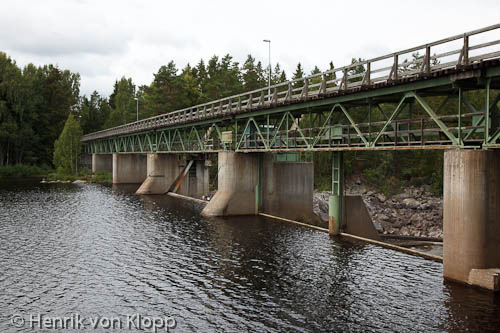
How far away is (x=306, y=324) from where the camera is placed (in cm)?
1265

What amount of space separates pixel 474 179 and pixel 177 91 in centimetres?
7686

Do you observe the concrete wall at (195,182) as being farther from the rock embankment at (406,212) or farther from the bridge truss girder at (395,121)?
the rock embankment at (406,212)

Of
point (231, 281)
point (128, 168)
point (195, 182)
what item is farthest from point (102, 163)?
point (231, 281)

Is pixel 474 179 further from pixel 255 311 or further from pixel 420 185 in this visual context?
pixel 420 185

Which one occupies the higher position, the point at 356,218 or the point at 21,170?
the point at 21,170

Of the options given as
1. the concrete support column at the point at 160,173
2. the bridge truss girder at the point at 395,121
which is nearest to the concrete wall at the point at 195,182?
Answer: the concrete support column at the point at 160,173

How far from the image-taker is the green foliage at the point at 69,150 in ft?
272

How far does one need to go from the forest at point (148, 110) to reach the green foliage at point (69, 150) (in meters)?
14.4

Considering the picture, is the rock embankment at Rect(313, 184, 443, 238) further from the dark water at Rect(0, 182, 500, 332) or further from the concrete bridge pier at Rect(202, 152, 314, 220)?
the dark water at Rect(0, 182, 500, 332)

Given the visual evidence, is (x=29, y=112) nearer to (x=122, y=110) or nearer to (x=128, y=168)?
(x=122, y=110)

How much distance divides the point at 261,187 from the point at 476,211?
2045 centimetres

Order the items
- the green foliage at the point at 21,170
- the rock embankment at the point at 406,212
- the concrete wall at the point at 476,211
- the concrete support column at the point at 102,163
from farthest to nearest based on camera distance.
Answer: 1. the concrete support column at the point at 102,163
2. the green foliage at the point at 21,170
3. the rock embankment at the point at 406,212
4. the concrete wall at the point at 476,211

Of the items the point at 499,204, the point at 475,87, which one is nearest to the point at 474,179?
the point at 499,204

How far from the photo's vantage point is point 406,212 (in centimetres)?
4541
